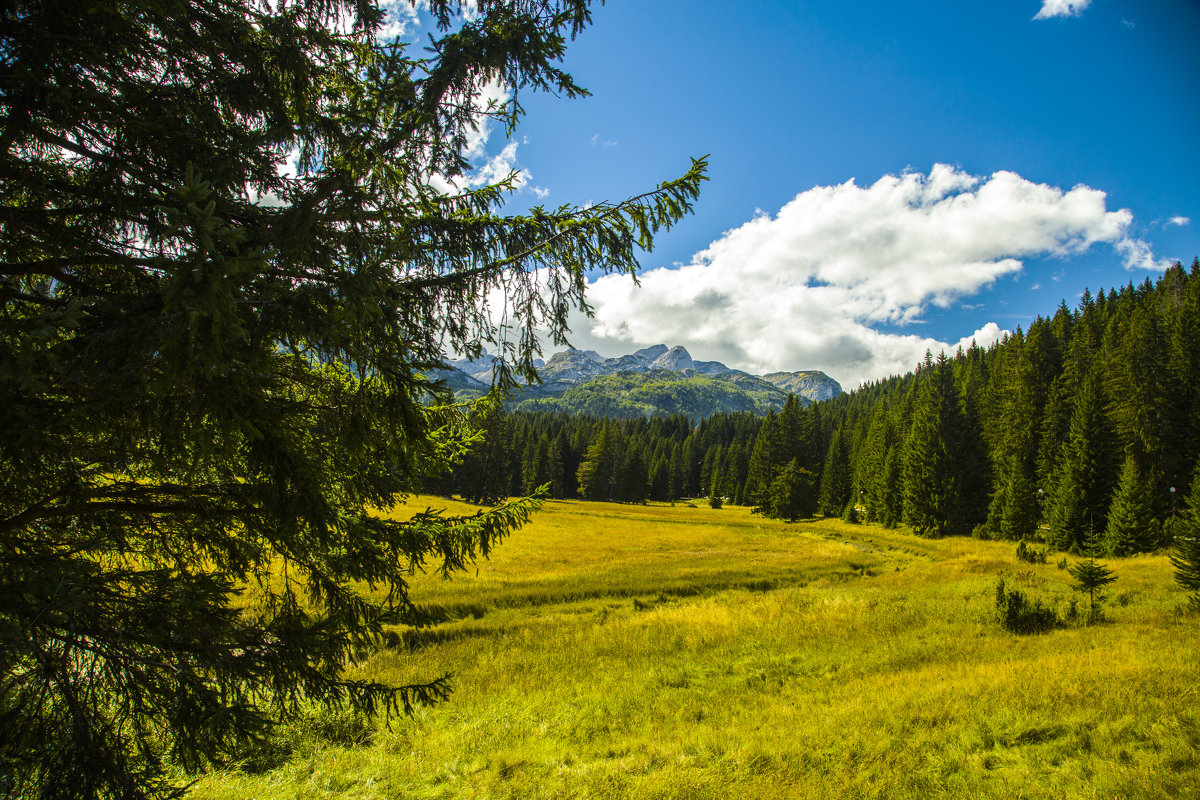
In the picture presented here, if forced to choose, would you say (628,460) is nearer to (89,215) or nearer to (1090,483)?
(1090,483)

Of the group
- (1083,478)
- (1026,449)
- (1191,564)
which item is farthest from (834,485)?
(1191,564)

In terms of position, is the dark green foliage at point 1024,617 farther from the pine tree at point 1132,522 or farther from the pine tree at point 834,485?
the pine tree at point 834,485

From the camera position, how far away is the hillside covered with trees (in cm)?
3262

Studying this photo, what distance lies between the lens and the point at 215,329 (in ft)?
7.36

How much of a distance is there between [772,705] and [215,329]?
1019 cm

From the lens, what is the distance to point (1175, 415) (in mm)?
33875

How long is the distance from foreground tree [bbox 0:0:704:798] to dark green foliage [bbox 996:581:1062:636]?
50.9ft

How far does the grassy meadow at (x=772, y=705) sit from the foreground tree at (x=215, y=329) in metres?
1.91

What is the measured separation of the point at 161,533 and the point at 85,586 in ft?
Answer: 4.84

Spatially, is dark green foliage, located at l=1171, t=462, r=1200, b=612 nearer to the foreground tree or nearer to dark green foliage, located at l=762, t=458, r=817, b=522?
the foreground tree

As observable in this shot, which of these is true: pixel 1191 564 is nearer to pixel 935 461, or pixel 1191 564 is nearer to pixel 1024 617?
pixel 1024 617

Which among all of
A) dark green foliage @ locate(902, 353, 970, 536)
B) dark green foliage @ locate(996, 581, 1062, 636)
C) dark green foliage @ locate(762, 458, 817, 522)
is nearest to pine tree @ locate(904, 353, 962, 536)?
dark green foliage @ locate(902, 353, 970, 536)

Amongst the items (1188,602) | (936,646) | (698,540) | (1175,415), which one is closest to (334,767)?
(936,646)

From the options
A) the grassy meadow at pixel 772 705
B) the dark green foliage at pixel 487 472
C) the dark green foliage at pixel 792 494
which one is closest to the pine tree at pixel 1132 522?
the grassy meadow at pixel 772 705
